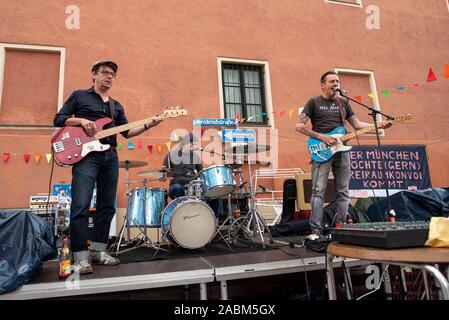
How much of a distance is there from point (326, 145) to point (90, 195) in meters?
2.71

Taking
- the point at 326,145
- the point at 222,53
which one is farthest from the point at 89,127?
the point at 222,53

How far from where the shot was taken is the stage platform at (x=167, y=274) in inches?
93.0

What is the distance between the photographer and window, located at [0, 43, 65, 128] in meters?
6.59

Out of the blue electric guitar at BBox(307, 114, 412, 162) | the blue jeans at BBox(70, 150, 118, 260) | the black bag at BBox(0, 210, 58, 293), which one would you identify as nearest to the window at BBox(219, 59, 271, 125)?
the blue electric guitar at BBox(307, 114, 412, 162)

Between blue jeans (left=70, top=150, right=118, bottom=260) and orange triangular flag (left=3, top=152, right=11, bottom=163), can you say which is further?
orange triangular flag (left=3, top=152, right=11, bottom=163)

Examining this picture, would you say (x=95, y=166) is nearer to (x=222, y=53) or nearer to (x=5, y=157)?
(x=5, y=157)

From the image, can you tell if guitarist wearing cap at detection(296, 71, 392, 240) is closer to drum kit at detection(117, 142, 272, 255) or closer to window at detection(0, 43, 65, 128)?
drum kit at detection(117, 142, 272, 255)

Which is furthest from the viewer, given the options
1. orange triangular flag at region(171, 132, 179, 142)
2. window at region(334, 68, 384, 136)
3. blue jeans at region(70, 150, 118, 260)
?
window at region(334, 68, 384, 136)

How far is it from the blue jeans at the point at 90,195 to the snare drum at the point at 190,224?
98 cm

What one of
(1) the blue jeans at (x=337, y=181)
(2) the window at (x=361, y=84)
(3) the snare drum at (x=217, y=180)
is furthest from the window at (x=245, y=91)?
(1) the blue jeans at (x=337, y=181)

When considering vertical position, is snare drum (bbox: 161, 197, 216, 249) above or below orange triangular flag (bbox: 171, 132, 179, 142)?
below

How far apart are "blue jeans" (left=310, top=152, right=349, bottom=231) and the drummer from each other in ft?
6.42

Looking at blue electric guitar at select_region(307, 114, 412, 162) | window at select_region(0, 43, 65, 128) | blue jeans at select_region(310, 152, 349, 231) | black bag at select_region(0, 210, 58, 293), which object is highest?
window at select_region(0, 43, 65, 128)
